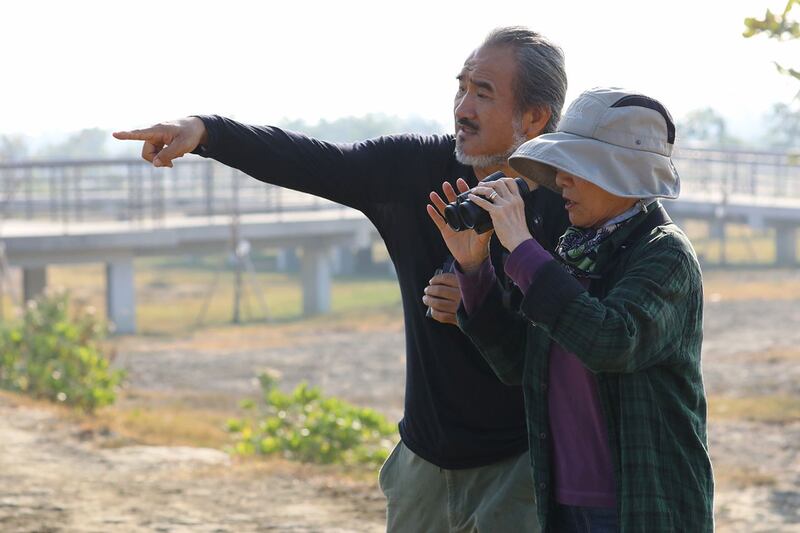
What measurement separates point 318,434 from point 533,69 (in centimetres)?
464

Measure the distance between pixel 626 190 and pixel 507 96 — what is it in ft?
2.40

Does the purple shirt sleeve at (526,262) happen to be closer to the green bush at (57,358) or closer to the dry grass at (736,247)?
the green bush at (57,358)

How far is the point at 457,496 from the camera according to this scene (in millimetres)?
3141

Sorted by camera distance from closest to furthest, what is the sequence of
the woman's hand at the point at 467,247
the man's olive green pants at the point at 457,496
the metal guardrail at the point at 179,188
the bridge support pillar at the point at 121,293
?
the woman's hand at the point at 467,247
the man's olive green pants at the point at 457,496
the bridge support pillar at the point at 121,293
the metal guardrail at the point at 179,188

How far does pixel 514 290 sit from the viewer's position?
281cm

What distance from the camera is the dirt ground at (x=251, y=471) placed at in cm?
594

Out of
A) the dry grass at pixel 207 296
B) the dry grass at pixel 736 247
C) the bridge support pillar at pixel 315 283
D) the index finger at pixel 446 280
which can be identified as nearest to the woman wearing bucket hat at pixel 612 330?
the index finger at pixel 446 280

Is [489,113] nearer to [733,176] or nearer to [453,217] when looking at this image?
[453,217]

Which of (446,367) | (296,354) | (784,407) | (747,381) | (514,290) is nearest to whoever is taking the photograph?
(514,290)

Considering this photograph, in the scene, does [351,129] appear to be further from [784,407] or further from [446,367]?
[446,367]

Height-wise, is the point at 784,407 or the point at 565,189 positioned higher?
the point at 565,189

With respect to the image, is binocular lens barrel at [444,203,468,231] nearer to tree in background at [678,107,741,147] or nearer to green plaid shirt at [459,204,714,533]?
green plaid shirt at [459,204,714,533]

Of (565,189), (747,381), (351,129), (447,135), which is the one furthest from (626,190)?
(351,129)

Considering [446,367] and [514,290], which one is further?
[446,367]
